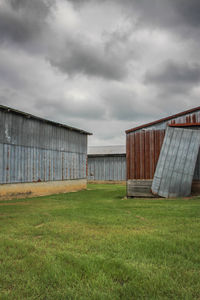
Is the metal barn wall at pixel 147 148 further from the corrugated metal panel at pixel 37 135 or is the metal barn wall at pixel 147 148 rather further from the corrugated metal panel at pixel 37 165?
the corrugated metal panel at pixel 37 135

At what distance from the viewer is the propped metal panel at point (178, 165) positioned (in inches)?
487

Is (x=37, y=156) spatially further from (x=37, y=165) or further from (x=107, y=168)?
(x=107, y=168)

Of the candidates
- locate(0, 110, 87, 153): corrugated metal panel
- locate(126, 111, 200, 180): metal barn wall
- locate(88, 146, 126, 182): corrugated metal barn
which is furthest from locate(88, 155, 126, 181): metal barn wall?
locate(126, 111, 200, 180): metal barn wall

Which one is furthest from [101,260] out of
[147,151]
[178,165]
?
[147,151]

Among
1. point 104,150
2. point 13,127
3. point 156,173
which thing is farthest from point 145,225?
point 104,150

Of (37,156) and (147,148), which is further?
(37,156)

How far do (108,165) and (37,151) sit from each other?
581 inches

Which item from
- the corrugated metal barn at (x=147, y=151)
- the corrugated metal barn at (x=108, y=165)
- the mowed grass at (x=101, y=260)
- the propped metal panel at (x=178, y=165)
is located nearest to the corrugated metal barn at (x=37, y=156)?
the corrugated metal barn at (x=147, y=151)

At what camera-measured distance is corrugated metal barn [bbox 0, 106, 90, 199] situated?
45.4 feet

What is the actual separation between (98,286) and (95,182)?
27.4 metres

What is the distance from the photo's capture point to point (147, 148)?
1367 centimetres

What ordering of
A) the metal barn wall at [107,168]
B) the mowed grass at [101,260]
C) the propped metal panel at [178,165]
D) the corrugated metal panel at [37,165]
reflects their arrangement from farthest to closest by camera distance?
the metal barn wall at [107,168] < the corrugated metal panel at [37,165] < the propped metal panel at [178,165] < the mowed grass at [101,260]

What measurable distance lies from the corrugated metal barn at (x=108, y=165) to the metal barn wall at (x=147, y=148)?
14.7 m

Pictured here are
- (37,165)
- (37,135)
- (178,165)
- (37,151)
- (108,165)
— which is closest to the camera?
(178,165)
